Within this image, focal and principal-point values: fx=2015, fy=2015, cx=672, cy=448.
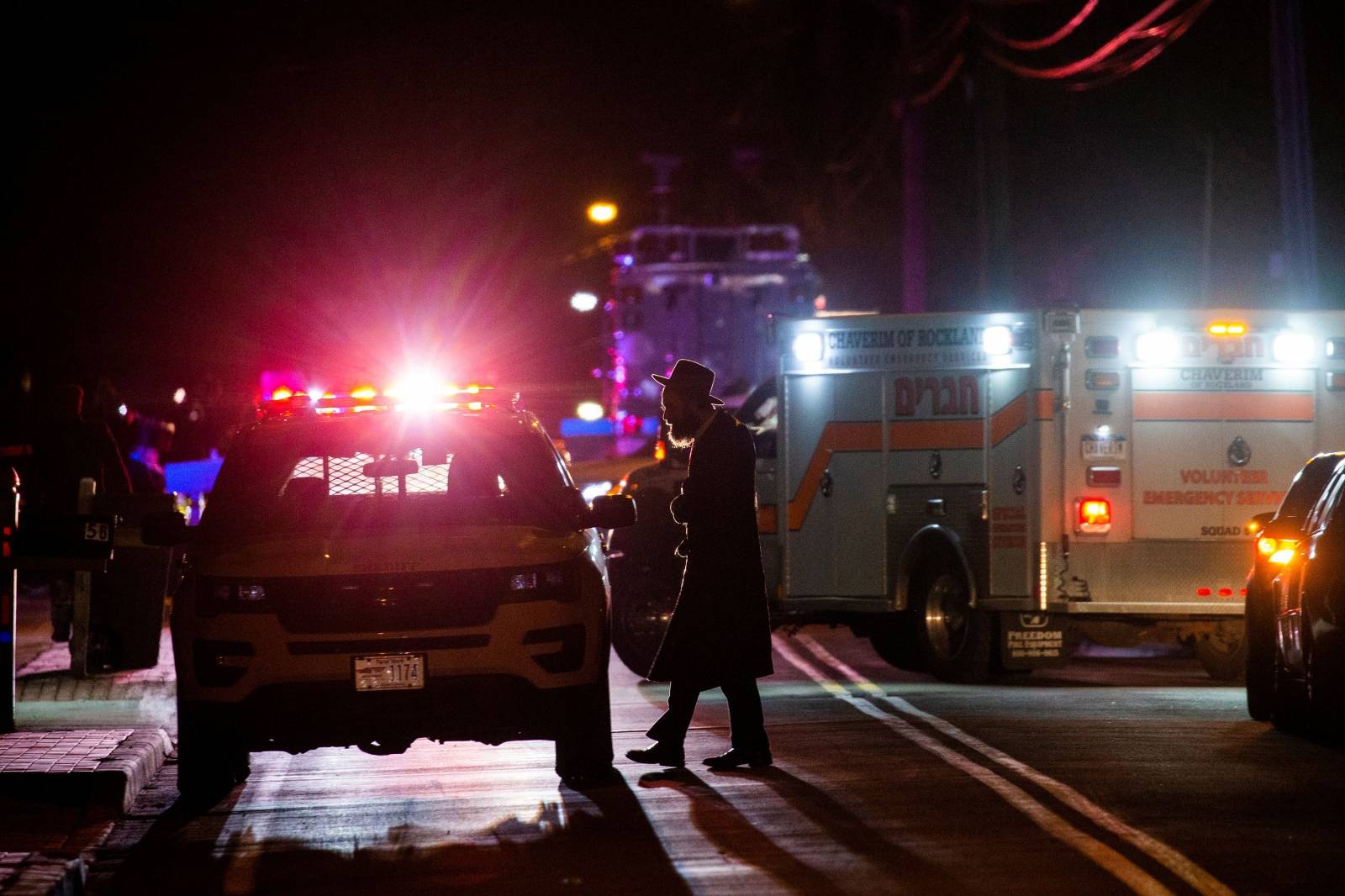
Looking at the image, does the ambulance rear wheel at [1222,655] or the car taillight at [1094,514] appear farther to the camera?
the ambulance rear wheel at [1222,655]

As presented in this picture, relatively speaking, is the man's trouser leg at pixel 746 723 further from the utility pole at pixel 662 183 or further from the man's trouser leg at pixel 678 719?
the utility pole at pixel 662 183

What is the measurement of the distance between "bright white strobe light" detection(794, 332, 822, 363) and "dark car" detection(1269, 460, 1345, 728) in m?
4.31

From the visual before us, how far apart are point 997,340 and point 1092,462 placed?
1.08 metres

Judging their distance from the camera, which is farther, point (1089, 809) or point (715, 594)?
point (715, 594)

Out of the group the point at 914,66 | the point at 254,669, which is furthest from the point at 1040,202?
the point at 254,669

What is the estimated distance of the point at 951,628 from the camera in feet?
47.7

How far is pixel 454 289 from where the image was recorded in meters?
51.6

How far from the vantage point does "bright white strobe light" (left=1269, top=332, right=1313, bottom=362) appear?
14.1m

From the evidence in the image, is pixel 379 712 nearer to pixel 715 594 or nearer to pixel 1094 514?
pixel 715 594

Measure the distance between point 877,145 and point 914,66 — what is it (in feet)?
46.5

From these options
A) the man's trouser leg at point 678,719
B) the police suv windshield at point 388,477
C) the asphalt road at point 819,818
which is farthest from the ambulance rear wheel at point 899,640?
the police suv windshield at point 388,477

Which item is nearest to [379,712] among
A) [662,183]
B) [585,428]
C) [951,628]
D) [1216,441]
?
[951,628]

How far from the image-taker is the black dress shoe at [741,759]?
980cm

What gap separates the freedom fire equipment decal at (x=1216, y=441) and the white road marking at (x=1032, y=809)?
2709mm
